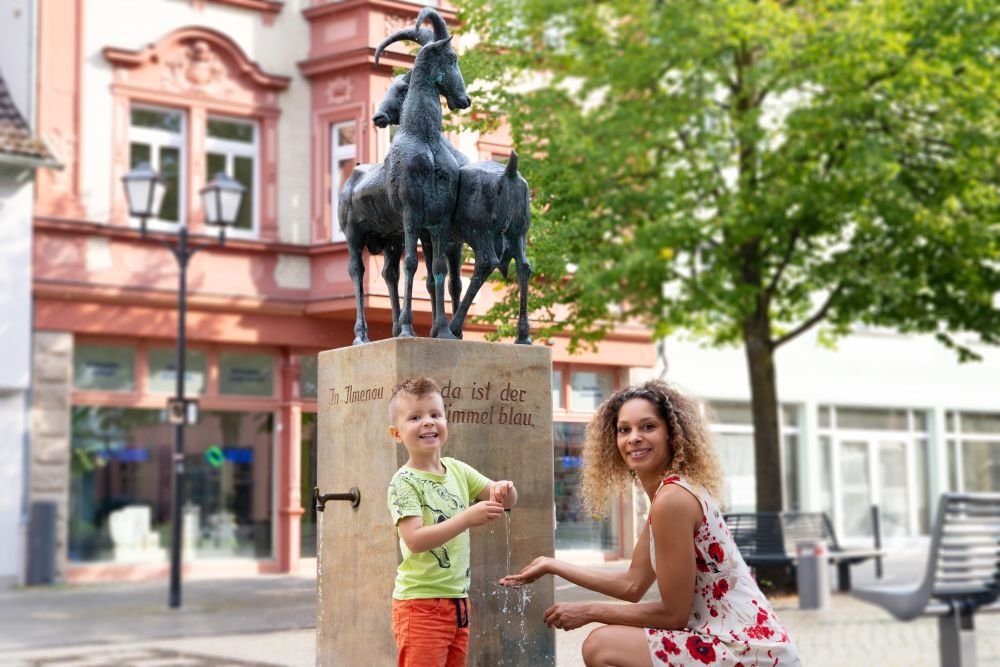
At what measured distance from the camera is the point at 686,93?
17.9 metres

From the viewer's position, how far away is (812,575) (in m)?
15.6

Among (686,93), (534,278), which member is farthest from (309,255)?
(534,278)

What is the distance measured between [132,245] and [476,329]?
11693 mm

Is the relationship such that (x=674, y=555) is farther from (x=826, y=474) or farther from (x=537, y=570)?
(x=826, y=474)

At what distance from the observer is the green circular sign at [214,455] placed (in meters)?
21.8

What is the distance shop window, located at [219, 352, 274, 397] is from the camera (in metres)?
21.8

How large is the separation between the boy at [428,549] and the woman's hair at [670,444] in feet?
1.08

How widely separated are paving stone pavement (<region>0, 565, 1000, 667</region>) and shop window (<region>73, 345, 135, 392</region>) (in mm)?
3289

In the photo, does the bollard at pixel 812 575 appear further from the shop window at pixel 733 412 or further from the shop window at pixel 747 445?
the shop window at pixel 733 412

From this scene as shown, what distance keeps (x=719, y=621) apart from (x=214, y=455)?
17.5 metres

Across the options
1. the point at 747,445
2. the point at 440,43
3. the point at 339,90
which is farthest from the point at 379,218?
the point at 747,445

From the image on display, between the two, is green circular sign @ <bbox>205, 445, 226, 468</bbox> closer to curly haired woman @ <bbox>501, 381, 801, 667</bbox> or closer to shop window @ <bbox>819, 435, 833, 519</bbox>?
shop window @ <bbox>819, 435, 833, 519</bbox>

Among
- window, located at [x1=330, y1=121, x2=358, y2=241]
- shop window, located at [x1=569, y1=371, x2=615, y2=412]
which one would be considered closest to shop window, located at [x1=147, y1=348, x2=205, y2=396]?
window, located at [x1=330, y1=121, x2=358, y2=241]

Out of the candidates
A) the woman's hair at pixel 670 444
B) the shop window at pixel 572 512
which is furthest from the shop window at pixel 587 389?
→ the woman's hair at pixel 670 444
